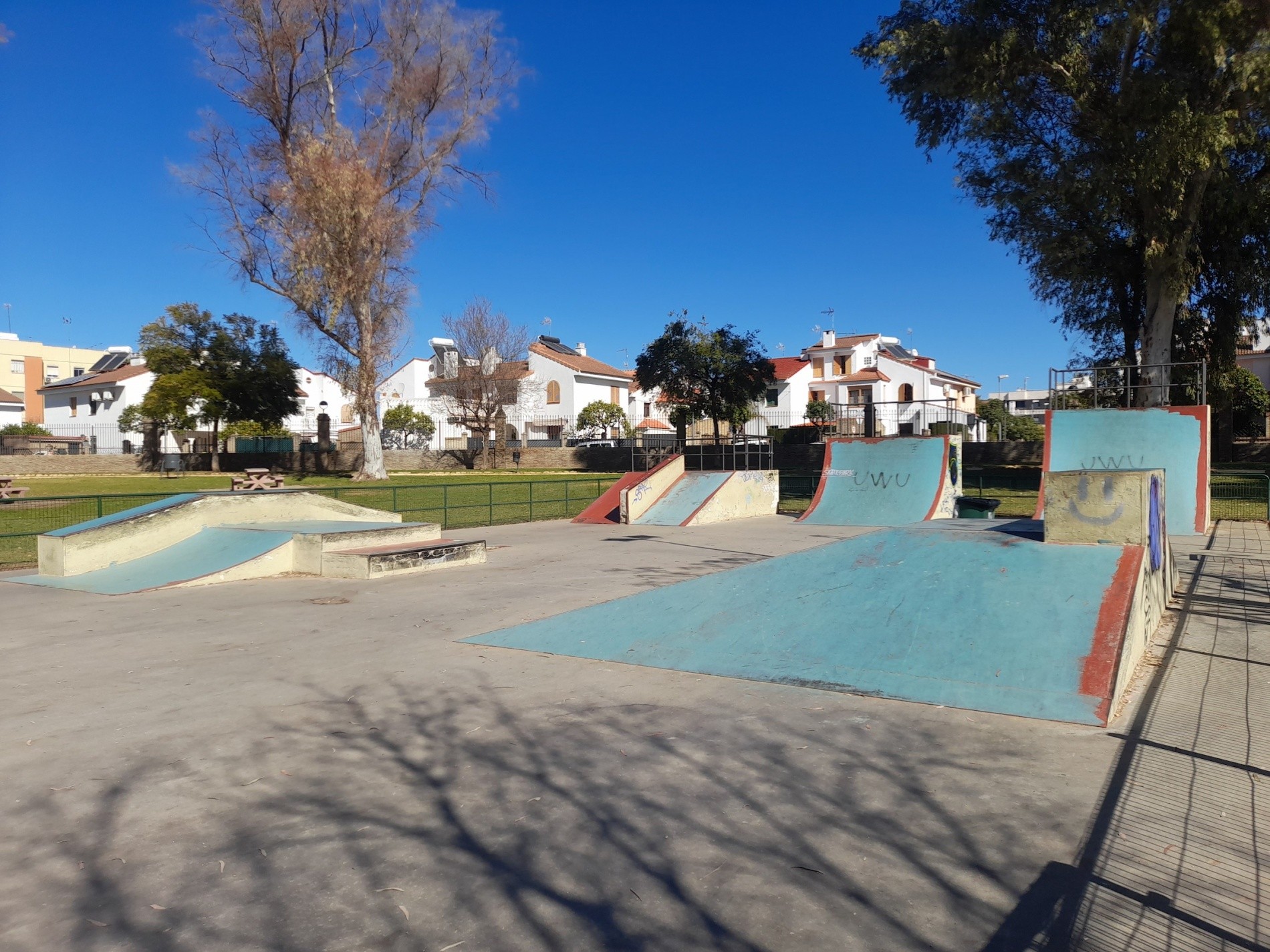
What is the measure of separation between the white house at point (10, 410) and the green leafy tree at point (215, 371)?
1537 inches

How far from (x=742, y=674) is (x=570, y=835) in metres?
3.03

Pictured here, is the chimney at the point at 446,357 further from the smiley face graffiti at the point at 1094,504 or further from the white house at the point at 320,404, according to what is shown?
the smiley face graffiti at the point at 1094,504

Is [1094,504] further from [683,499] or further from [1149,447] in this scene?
[683,499]

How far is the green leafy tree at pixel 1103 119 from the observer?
66.3ft

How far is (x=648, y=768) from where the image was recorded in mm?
4668

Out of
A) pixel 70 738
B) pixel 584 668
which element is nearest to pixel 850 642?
pixel 584 668

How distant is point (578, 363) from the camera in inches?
2425

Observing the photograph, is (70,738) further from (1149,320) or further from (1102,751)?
(1149,320)

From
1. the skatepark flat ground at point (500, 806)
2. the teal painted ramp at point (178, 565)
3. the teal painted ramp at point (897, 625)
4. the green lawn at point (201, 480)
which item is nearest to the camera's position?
the skatepark flat ground at point (500, 806)

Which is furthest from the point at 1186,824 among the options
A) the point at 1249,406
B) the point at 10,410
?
the point at 10,410

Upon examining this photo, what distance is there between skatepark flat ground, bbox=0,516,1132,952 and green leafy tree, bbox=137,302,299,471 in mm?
36559

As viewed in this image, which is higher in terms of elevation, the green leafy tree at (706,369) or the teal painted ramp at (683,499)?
the green leafy tree at (706,369)

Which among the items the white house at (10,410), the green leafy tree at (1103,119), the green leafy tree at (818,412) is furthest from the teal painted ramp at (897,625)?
the white house at (10,410)

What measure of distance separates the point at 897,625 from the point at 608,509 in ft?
48.9
